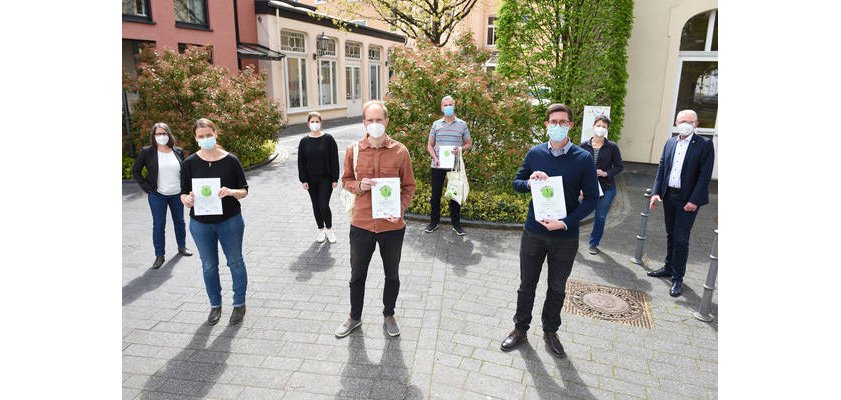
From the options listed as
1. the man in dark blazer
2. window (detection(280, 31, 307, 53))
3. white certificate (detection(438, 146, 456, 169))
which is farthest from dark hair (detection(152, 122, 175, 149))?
window (detection(280, 31, 307, 53))

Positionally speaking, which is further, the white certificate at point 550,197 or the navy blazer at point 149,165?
the navy blazer at point 149,165

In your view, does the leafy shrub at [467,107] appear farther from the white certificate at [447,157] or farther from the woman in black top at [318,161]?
the woman in black top at [318,161]

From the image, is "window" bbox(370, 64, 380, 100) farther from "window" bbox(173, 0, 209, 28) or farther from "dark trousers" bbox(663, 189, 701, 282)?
"dark trousers" bbox(663, 189, 701, 282)

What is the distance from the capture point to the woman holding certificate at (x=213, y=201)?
4478mm

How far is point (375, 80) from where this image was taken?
1231 inches

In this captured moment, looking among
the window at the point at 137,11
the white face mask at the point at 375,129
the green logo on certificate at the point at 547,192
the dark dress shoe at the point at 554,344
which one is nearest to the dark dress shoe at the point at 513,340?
the dark dress shoe at the point at 554,344

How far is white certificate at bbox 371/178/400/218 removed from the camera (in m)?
4.17

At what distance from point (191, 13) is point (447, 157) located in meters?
15.3

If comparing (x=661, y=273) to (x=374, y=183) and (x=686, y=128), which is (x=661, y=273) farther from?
(x=374, y=183)

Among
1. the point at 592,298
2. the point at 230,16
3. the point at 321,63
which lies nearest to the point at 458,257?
the point at 592,298

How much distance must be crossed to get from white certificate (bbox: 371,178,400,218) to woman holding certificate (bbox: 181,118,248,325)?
144 centimetres

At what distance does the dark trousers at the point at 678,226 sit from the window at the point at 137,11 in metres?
16.4

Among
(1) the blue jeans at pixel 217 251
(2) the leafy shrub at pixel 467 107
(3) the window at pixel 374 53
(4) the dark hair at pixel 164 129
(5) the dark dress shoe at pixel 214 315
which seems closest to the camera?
(1) the blue jeans at pixel 217 251
